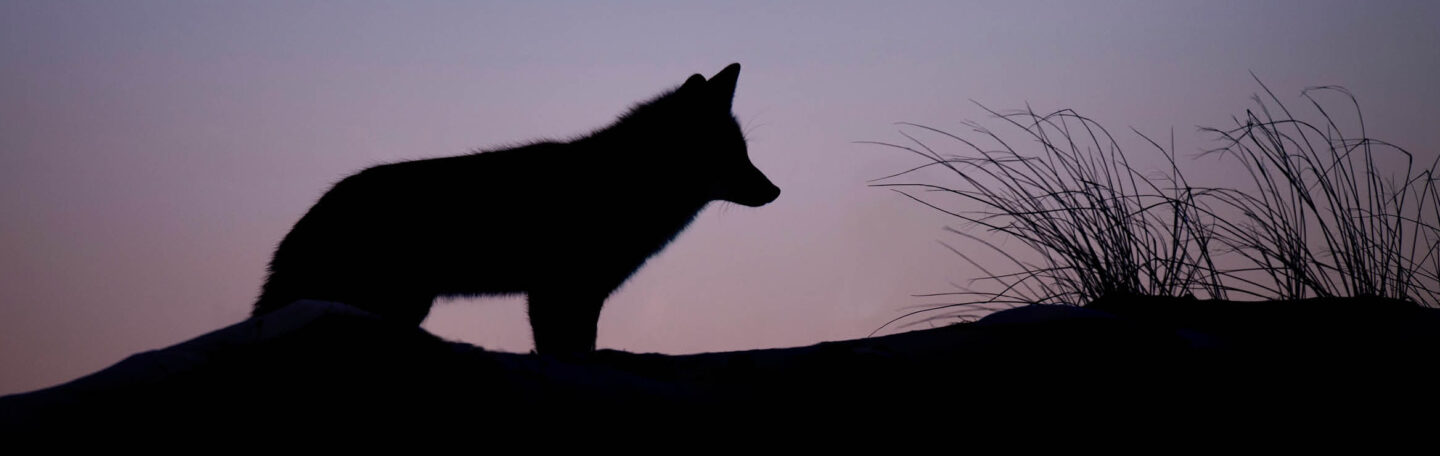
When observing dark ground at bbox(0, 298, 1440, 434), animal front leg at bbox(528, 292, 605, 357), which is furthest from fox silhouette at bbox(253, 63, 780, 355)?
dark ground at bbox(0, 298, 1440, 434)

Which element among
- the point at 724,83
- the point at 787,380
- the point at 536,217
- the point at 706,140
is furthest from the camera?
the point at 706,140

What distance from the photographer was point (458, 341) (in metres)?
0.75

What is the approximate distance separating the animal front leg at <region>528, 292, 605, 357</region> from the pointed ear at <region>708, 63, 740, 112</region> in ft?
2.24

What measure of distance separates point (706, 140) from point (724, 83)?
188mm

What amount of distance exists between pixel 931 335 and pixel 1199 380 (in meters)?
0.26

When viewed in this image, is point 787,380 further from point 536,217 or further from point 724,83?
point 724,83

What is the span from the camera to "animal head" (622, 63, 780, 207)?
2736 millimetres

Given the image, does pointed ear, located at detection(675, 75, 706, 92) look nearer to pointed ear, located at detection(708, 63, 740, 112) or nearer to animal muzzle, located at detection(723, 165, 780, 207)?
pointed ear, located at detection(708, 63, 740, 112)

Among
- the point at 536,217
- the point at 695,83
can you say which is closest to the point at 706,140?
the point at 695,83

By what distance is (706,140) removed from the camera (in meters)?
2.81

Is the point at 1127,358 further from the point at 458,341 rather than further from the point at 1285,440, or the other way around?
the point at 458,341

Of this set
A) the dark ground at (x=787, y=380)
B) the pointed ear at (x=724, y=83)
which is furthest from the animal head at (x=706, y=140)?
the dark ground at (x=787, y=380)

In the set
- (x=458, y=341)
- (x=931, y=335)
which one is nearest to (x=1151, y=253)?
(x=931, y=335)

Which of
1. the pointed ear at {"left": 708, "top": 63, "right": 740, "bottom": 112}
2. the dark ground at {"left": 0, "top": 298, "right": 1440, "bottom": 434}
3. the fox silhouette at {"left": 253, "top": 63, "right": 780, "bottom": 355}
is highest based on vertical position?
the pointed ear at {"left": 708, "top": 63, "right": 740, "bottom": 112}
